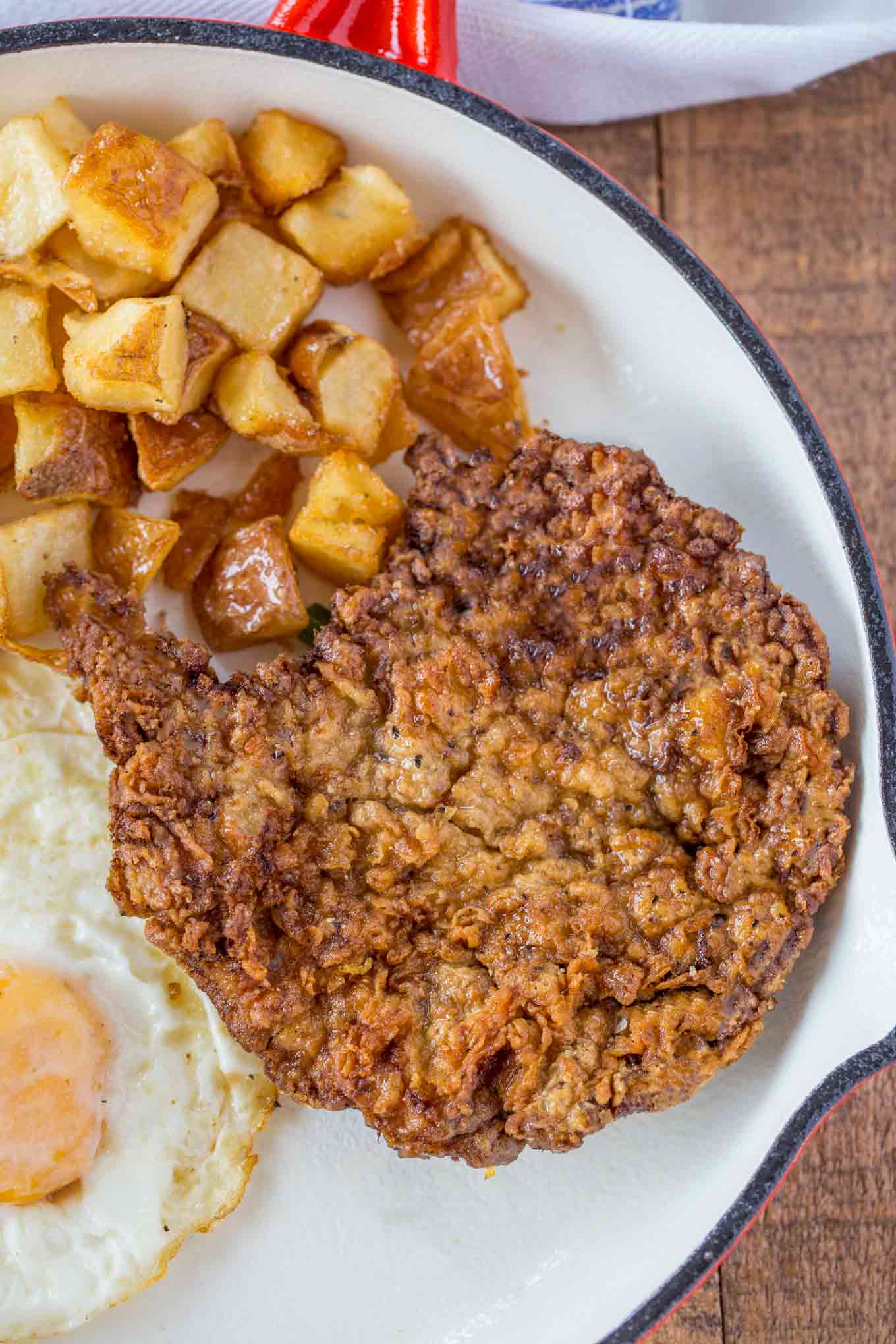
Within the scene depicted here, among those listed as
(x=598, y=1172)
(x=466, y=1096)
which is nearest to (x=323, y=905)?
(x=466, y=1096)

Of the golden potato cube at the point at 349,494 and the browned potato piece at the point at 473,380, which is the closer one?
the golden potato cube at the point at 349,494

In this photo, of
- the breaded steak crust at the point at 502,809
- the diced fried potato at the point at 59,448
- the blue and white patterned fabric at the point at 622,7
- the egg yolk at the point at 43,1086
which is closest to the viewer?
the breaded steak crust at the point at 502,809

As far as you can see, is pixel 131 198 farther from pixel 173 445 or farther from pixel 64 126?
pixel 173 445

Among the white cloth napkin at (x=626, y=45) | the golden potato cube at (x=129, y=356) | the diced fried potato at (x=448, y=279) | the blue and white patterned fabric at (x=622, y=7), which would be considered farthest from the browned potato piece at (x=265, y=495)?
the blue and white patterned fabric at (x=622, y=7)

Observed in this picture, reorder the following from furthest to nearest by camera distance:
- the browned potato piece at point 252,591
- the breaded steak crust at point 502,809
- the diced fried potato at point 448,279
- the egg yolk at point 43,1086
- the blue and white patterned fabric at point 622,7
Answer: the blue and white patterned fabric at point 622,7
the diced fried potato at point 448,279
the browned potato piece at point 252,591
the egg yolk at point 43,1086
the breaded steak crust at point 502,809

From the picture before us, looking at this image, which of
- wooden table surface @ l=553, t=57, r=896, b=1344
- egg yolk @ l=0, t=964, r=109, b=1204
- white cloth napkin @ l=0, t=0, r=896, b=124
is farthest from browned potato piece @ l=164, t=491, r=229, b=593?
wooden table surface @ l=553, t=57, r=896, b=1344

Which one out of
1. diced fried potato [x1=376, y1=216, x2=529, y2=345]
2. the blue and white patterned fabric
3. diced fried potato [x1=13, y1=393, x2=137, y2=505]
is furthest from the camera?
the blue and white patterned fabric

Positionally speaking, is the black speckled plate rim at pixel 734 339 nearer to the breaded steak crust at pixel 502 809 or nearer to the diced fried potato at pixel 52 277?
the breaded steak crust at pixel 502 809

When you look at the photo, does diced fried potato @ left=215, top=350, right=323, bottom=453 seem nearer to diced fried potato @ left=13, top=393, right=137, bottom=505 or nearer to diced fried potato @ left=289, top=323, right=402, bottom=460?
diced fried potato @ left=289, top=323, right=402, bottom=460
